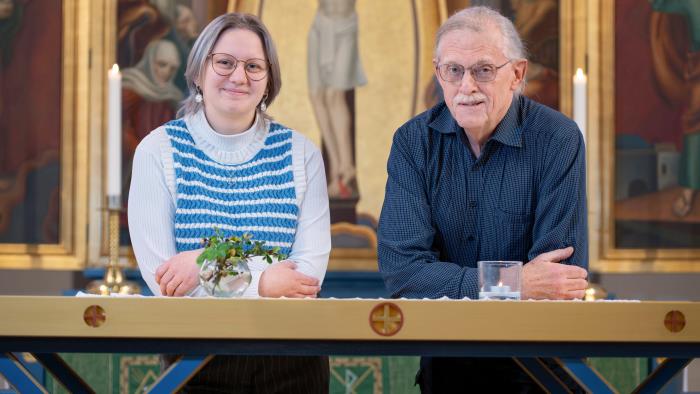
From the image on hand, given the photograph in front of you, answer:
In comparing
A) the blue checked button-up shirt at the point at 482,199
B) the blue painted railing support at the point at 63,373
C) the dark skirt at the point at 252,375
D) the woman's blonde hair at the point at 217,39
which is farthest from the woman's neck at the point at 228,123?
the blue painted railing support at the point at 63,373

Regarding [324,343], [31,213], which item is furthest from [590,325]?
[31,213]

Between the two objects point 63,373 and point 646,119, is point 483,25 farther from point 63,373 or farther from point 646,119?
point 646,119

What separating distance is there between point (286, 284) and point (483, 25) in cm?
92

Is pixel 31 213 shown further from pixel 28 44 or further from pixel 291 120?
pixel 291 120

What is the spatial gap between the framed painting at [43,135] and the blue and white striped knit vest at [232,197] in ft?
8.10

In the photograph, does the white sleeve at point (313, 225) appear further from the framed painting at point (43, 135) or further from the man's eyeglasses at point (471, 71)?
the framed painting at point (43, 135)

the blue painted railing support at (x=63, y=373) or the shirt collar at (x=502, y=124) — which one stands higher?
the shirt collar at (x=502, y=124)

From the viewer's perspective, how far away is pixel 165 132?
3160 mm

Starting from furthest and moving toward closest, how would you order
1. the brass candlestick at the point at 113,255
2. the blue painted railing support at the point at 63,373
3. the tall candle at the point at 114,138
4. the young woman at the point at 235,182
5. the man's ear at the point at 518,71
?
the brass candlestick at the point at 113,255 → the tall candle at the point at 114,138 → the man's ear at the point at 518,71 → the young woman at the point at 235,182 → the blue painted railing support at the point at 63,373

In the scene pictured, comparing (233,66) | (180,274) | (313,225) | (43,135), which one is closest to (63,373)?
(180,274)

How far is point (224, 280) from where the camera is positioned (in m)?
2.64

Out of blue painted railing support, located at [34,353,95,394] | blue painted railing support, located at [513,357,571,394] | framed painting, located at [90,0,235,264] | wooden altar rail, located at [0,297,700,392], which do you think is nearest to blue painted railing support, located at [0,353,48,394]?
wooden altar rail, located at [0,297,700,392]

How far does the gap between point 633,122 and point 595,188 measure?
1.18ft

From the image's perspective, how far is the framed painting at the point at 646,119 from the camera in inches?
215
